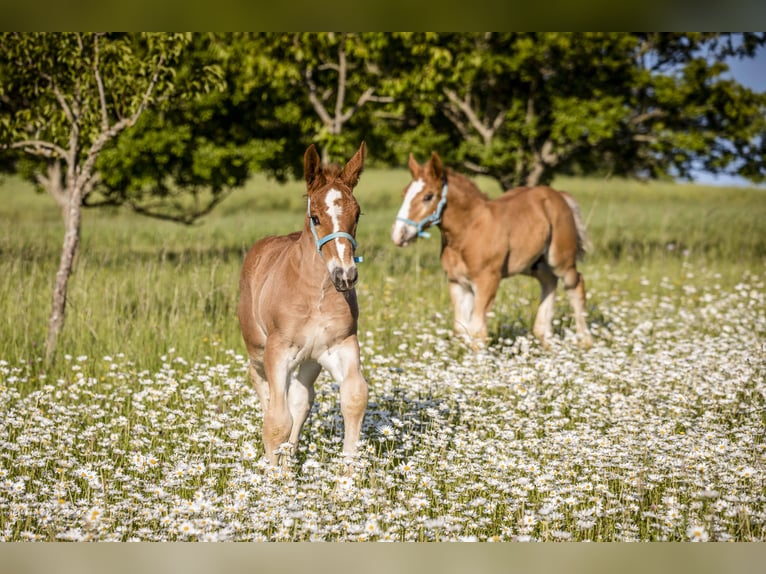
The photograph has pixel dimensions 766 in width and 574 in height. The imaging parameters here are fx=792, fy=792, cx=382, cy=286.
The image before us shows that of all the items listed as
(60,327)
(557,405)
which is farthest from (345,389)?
(60,327)

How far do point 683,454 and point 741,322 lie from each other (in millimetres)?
5804

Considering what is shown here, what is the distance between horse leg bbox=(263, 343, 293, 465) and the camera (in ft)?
16.8

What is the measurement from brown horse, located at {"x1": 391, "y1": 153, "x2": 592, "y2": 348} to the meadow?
0.54 meters

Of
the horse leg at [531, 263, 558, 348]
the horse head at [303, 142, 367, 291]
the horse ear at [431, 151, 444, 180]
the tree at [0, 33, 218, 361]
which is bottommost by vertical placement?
the horse leg at [531, 263, 558, 348]

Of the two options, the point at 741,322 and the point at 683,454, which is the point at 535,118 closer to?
the point at 741,322

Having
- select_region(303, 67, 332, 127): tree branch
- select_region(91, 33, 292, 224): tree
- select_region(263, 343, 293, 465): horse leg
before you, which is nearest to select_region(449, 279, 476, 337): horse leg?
select_region(263, 343, 293, 465): horse leg

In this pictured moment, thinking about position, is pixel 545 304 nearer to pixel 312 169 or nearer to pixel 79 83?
pixel 312 169

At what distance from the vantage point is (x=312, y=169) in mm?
4902

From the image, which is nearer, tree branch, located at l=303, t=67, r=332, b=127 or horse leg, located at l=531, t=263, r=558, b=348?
horse leg, located at l=531, t=263, r=558, b=348

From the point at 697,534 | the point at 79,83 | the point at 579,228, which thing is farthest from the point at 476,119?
the point at 697,534

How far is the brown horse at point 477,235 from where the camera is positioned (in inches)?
368

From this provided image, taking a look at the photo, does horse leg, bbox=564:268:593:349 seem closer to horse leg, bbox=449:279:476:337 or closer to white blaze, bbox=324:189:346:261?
horse leg, bbox=449:279:476:337
